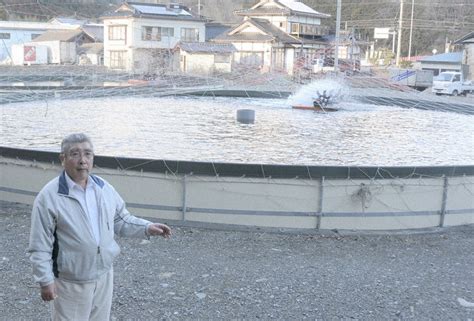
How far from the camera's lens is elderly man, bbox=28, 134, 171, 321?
2.81m

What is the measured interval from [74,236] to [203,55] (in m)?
40.0

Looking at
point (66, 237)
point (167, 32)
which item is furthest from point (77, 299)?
point (167, 32)

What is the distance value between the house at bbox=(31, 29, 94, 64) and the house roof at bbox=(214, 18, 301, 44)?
45.4ft

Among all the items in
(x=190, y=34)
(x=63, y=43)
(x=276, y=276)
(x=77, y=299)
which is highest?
(x=190, y=34)

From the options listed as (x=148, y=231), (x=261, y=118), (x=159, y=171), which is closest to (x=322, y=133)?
(x=261, y=118)

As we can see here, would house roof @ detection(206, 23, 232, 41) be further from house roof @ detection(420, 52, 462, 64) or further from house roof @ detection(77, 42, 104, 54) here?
house roof @ detection(420, 52, 462, 64)

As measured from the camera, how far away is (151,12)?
4503 centimetres

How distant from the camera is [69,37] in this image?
50.6 m

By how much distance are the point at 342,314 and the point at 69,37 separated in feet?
165

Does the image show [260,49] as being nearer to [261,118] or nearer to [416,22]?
[261,118]

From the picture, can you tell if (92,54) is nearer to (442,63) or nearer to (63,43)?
(63,43)

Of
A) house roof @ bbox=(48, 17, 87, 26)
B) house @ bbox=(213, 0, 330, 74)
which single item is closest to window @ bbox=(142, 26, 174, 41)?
house @ bbox=(213, 0, 330, 74)

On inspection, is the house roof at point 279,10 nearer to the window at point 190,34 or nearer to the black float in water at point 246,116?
the window at point 190,34

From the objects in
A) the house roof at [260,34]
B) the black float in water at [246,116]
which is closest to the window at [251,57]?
the house roof at [260,34]
